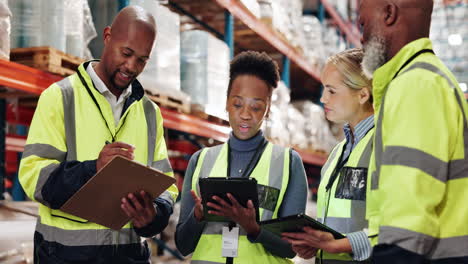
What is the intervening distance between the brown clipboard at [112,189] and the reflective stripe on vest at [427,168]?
0.92 meters

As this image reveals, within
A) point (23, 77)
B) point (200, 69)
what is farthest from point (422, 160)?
point (200, 69)

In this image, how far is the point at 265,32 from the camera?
6.26m

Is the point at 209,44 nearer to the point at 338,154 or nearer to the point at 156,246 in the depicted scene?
the point at 156,246

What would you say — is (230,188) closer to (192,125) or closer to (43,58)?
(43,58)

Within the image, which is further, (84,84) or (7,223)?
(7,223)

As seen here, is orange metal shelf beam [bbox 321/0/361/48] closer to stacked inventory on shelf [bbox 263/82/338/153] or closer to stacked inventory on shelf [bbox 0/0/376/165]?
stacked inventory on shelf [bbox 0/0/376/165]

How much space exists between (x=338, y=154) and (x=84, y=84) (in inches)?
49.4

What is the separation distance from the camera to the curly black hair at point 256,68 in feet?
9.20

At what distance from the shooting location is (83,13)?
363 cm

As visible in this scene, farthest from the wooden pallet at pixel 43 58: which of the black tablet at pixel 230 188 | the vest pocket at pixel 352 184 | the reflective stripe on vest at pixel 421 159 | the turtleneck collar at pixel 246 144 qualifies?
the reflective stripe on vest at pixel 421 159

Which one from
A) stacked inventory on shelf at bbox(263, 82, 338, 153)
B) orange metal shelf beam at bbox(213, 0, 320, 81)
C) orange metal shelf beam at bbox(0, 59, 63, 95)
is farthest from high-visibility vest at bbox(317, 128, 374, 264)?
orange metal shelf beam at bbox(213, 0, 320, 81)

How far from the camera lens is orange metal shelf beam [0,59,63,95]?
2.84 m

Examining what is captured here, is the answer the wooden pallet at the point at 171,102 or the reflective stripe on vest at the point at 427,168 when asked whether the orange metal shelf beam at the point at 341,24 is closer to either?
the wooden pallet at the point at 171,102

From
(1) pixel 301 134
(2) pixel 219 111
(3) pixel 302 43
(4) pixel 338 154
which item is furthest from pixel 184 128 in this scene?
(3) pixel 302 43
